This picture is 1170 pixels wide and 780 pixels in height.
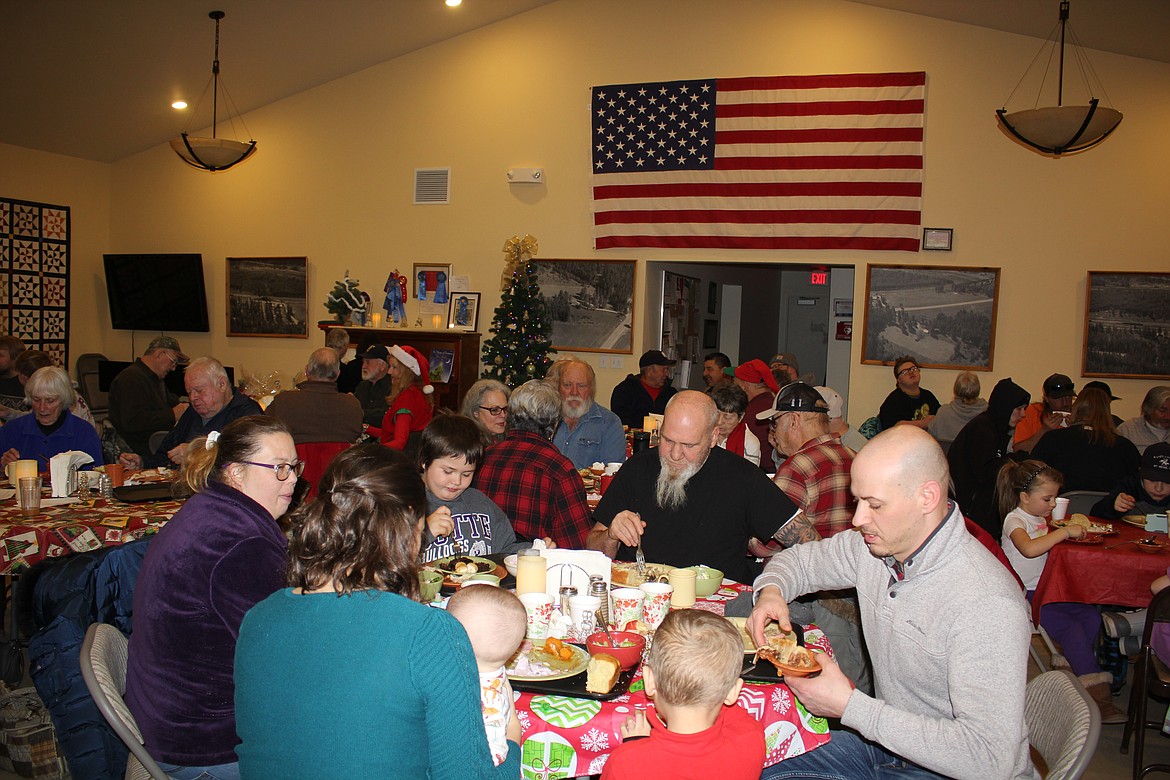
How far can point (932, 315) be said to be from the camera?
380 inches

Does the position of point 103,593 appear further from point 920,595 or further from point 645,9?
point 645,9

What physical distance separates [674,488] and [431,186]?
8736 millimetres

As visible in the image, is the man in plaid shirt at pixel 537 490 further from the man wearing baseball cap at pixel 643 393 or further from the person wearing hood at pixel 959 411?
the person wearing hood at pixel 959 411

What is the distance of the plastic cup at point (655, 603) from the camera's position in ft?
8.54

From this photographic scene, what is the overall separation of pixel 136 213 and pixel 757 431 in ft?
35.0

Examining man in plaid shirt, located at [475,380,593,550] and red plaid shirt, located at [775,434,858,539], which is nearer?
red plaid shirt, located at [775,434,858,539]

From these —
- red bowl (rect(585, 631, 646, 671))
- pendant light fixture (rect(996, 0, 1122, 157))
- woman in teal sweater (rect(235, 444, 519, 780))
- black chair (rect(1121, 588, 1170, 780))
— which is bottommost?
black chair (rect(1121, 588, 1170, 780))

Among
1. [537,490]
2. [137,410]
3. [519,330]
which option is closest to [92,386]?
[137,410]

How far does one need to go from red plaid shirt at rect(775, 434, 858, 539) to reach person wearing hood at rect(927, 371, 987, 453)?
471 centimetres

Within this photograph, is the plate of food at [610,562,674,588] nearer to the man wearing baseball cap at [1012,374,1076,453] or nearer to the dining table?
the dining table

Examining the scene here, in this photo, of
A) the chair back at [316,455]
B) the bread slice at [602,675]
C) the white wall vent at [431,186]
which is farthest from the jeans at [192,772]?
the white wall vent at [431,186]

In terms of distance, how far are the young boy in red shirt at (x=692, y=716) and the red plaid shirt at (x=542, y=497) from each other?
213 centimetres

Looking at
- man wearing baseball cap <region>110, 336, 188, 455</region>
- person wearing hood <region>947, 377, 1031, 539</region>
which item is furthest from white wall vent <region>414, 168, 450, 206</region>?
person wearing hood <region>947, 377, 1031, 539</region>

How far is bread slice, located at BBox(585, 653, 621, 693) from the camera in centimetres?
218
